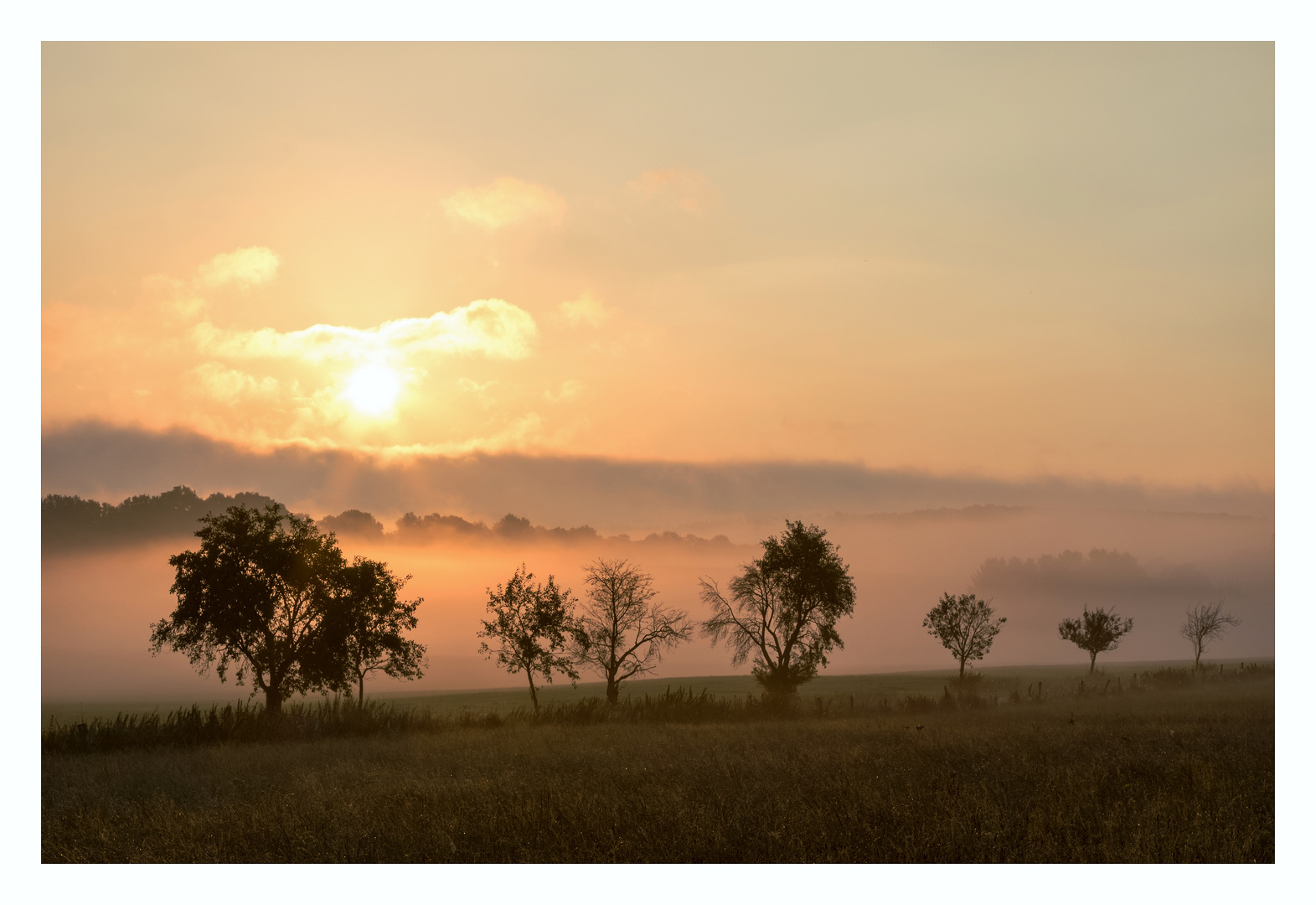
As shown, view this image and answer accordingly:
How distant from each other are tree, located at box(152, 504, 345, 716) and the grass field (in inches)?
419

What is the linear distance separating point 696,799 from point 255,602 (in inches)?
1203

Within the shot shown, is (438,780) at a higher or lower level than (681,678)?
higher

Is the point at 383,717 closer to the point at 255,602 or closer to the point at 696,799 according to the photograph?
the point at 255,602

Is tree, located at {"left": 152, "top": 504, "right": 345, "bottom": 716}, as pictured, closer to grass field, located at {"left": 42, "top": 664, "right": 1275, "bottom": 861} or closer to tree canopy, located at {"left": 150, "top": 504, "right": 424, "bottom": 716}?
tree canopy, located at {"left": 150, "top": 504, "right": 424, "bottom": 716}

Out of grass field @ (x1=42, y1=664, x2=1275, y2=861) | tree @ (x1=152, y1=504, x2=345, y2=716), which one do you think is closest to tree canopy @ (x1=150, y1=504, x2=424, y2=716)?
tree @ (x1=152, y1=504, x2=345, y2=716)

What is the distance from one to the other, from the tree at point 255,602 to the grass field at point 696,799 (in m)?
10.6

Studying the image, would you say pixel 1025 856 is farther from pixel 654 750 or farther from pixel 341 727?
pixel 341 727

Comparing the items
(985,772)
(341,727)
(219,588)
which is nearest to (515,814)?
(985,772)

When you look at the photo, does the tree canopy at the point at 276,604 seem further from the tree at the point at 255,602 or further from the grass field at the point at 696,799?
the grass field at the point at 696,799

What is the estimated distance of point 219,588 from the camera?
38656 mm

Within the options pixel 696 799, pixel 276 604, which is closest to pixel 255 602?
pixel 276 604

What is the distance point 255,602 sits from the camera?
39.2m

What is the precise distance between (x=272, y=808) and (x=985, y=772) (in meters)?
14.4

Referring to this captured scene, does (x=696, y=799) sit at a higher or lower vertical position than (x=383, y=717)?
higher
